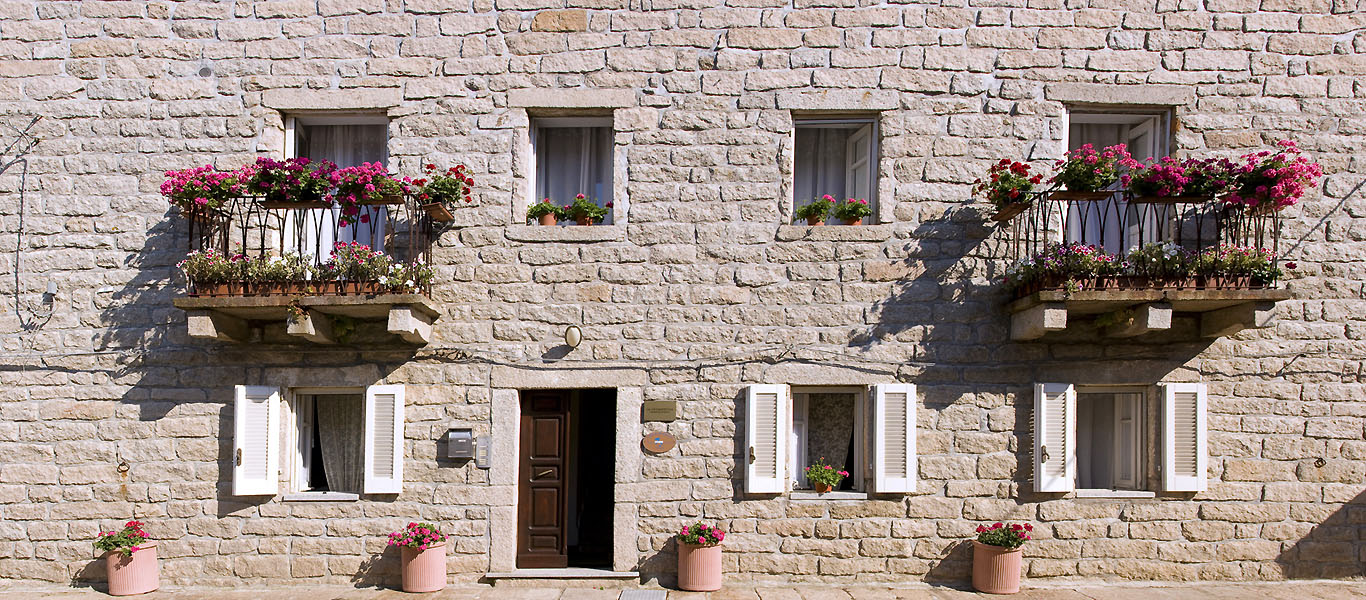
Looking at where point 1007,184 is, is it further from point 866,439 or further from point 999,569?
point 999,569

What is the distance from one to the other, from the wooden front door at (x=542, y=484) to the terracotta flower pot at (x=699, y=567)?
1.07 metres

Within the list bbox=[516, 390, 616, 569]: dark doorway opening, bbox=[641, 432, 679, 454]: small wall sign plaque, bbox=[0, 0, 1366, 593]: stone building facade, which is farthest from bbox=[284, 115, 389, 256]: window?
bbox=[641, 432, 679, 454]: small wall sign plaque

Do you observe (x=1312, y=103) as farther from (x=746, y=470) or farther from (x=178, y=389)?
(x=178, y=389)

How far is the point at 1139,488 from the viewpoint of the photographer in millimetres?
7180

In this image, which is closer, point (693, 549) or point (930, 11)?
point (693, 549)

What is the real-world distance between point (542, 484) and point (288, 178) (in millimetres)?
3138

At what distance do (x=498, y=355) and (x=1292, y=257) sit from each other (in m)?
6.57

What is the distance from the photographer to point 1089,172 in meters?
6.58

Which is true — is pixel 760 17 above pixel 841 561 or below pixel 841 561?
above

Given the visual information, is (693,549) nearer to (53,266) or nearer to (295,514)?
(295,514)

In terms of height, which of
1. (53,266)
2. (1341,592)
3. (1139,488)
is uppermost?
(53,266)

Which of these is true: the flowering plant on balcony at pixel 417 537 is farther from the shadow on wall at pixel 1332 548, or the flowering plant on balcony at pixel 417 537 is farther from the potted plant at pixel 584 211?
the shadow on wall at pixel 1332 548

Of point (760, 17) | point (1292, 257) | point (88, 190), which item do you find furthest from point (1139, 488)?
point (88, 190)

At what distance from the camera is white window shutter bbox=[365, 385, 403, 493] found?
700cm
